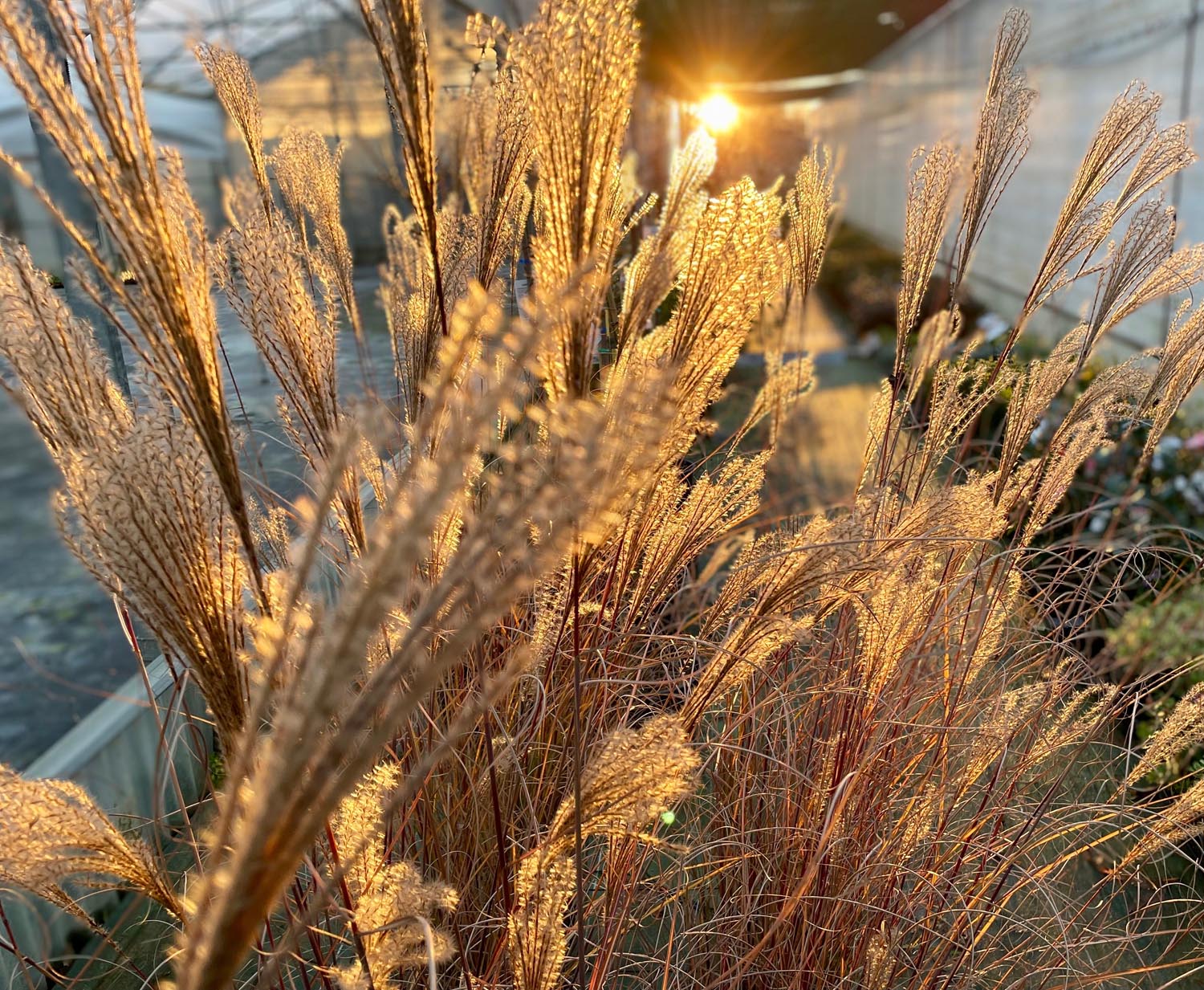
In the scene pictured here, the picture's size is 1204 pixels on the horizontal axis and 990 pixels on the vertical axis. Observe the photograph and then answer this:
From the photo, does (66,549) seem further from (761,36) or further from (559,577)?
(761,36)

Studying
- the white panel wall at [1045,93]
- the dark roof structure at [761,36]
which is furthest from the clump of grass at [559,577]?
the dark roof structure at [761,36]

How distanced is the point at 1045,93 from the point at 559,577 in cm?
938

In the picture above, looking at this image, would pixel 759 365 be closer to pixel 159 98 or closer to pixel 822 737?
pixel 822 737

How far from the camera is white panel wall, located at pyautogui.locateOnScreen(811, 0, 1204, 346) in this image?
5.91 meters

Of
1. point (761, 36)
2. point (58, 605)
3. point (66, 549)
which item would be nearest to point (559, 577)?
point (66, 549)

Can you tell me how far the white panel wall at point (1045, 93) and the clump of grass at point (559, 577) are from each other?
0.79 metres

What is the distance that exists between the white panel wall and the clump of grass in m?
0.79

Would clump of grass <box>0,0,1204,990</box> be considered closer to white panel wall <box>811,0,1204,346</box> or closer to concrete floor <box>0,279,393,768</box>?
concrete floor <box>0,279,393,768</box>

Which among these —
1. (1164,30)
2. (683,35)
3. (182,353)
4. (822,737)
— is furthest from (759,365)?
(683,35)

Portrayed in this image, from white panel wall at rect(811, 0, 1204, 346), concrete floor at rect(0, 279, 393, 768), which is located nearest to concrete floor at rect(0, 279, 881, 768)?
concrete floor at rect(0, 279, 393, 768)

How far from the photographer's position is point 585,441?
18.2 inches

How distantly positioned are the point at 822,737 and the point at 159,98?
28.9ft

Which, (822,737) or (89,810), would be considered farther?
(822,737)

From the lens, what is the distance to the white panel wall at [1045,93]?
5.91m
